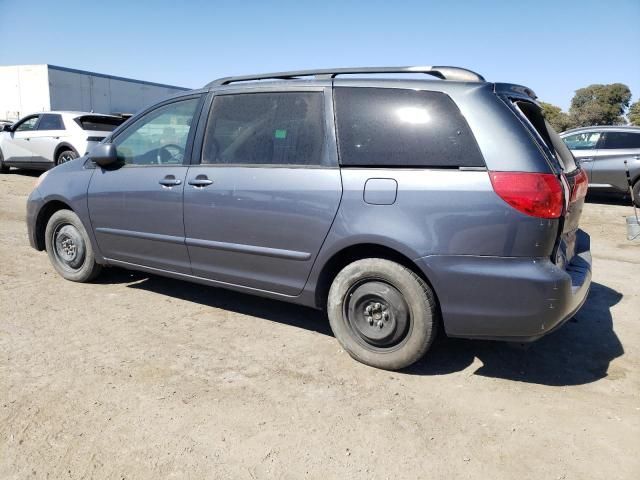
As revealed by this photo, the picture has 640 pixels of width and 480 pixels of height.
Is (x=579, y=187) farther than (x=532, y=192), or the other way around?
(x=579, y=187)

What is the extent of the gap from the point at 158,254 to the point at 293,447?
7.35ft

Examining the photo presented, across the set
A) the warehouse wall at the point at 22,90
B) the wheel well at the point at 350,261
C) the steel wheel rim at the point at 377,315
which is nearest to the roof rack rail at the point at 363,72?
the wheel well at the point at 350,261

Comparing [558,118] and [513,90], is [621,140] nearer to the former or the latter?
[513,90]

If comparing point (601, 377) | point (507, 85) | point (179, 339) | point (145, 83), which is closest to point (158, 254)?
point (179, 339)

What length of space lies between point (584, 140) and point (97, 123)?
10461 mm

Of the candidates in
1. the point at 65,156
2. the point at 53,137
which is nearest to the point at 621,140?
the point at 65,156

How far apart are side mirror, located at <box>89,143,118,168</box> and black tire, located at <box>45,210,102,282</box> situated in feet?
2.32

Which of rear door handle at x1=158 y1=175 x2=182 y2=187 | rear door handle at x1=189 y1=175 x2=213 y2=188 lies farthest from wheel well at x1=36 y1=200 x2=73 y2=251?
rear door handle at x1=189 y1=175 x2=213 y2=188

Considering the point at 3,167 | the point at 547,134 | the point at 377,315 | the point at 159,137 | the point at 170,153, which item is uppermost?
the point at 547,134

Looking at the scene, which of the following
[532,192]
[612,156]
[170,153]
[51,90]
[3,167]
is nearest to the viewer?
[532,192]

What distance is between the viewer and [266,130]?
3740 mm

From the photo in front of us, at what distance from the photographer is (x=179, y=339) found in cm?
379

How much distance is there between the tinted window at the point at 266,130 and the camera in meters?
3.55

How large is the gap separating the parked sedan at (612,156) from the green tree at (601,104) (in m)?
34.6
